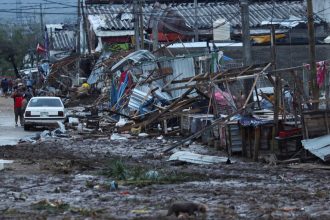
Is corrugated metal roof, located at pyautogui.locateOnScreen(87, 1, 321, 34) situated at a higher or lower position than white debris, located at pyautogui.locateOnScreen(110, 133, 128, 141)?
higher

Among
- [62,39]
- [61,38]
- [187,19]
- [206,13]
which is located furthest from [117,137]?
[61,38]

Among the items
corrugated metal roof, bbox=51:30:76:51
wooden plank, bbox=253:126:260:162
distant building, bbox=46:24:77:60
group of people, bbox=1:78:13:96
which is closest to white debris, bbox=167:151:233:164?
wooden plank, bbox=253:126:260:162

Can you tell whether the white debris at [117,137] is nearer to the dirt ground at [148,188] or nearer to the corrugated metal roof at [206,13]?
the dirt ground at [148,188]

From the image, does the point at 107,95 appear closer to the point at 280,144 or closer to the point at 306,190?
the point at 280,144

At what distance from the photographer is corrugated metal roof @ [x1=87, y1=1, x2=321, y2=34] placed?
2144 inches

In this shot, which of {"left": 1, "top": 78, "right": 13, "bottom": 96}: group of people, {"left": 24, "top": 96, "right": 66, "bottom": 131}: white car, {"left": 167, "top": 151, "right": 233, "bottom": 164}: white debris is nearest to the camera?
{"left": 167, "top": 151, "right": 233, "bottom": 164}: white debris

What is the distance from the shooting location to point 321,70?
2105cm

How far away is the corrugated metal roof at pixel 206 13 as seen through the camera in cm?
5447

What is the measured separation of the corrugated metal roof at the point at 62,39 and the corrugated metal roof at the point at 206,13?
66.3 ft

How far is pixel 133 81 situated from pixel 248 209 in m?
24.1

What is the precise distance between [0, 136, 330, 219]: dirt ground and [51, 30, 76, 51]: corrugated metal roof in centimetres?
5986

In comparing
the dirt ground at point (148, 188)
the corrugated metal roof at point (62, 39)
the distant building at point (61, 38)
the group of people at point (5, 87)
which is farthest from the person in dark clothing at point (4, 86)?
the dirt ground at point (148, 188)

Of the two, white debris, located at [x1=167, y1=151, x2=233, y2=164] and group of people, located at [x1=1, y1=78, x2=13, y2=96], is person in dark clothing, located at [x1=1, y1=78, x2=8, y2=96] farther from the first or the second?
white debris, located at [x1=167, y1=151, x2=233, y2=164]

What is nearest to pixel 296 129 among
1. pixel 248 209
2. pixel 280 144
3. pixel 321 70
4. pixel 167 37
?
pixel 280 144
